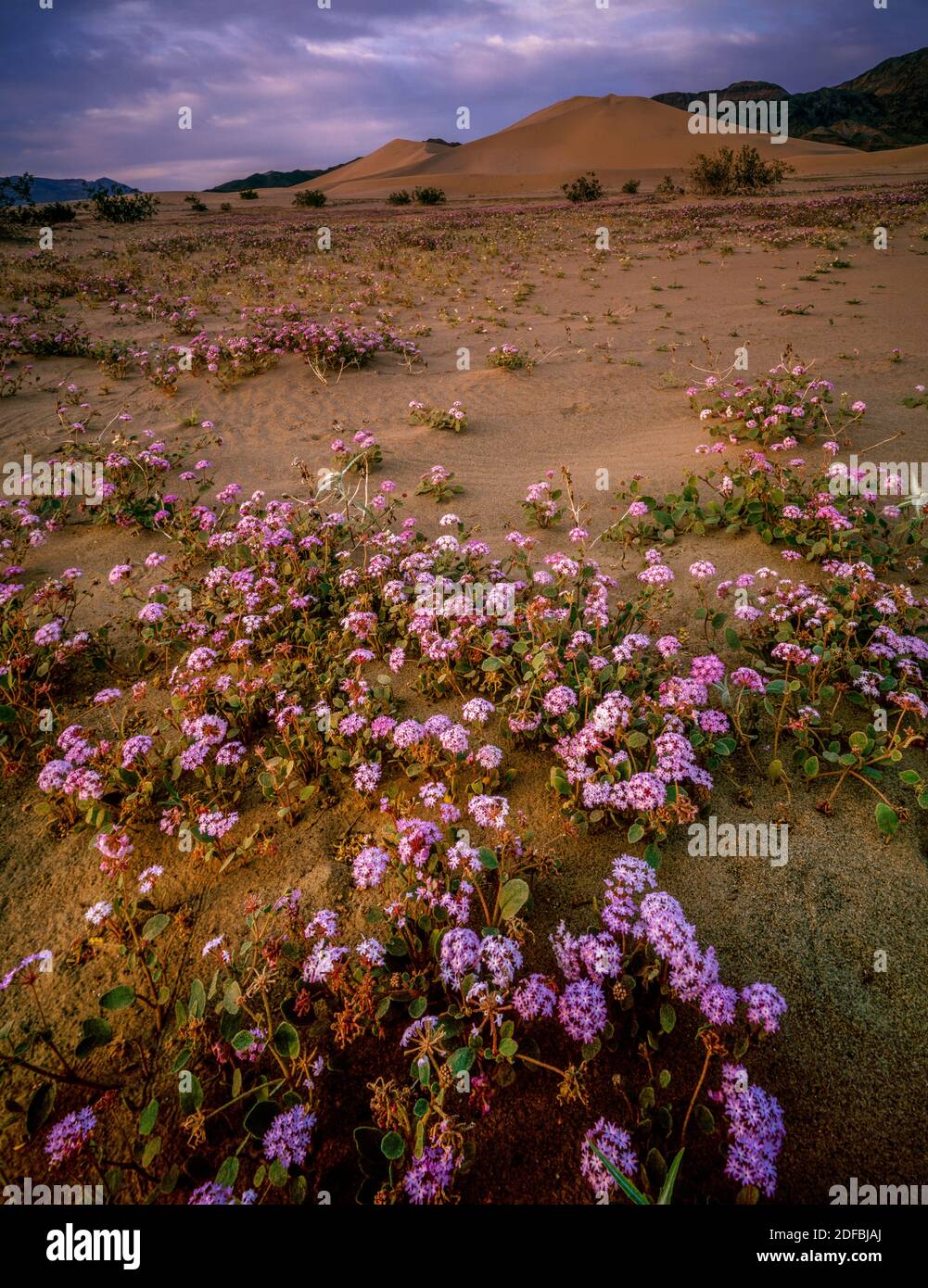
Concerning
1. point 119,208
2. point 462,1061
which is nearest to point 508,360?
point 462,1061

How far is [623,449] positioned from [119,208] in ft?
126

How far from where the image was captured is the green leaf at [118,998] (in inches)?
96.3

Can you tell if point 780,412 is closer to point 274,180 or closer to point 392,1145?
point 392,1145

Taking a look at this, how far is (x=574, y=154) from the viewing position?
76625 mm

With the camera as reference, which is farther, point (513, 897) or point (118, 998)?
point (513, 897)

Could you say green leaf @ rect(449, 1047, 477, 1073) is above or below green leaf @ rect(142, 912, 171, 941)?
below

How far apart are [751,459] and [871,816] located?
459 cm

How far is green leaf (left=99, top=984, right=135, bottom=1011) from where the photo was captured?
8.02 ft

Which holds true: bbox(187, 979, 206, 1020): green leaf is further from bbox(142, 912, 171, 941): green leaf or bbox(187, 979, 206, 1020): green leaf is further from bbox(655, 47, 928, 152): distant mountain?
bbox(655, 47, 928, 152): distant mountain

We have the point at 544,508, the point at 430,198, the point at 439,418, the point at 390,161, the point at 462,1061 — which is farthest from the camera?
the point at 390,161

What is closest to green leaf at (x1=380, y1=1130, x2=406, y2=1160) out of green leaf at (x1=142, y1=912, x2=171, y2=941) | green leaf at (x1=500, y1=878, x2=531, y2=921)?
green leaf at (x1=500, y1=878, x2=531, y2=921)

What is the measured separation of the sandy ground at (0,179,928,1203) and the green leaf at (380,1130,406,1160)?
1176 mm

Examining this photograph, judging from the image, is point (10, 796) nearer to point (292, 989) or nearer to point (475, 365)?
point (292, 989)
